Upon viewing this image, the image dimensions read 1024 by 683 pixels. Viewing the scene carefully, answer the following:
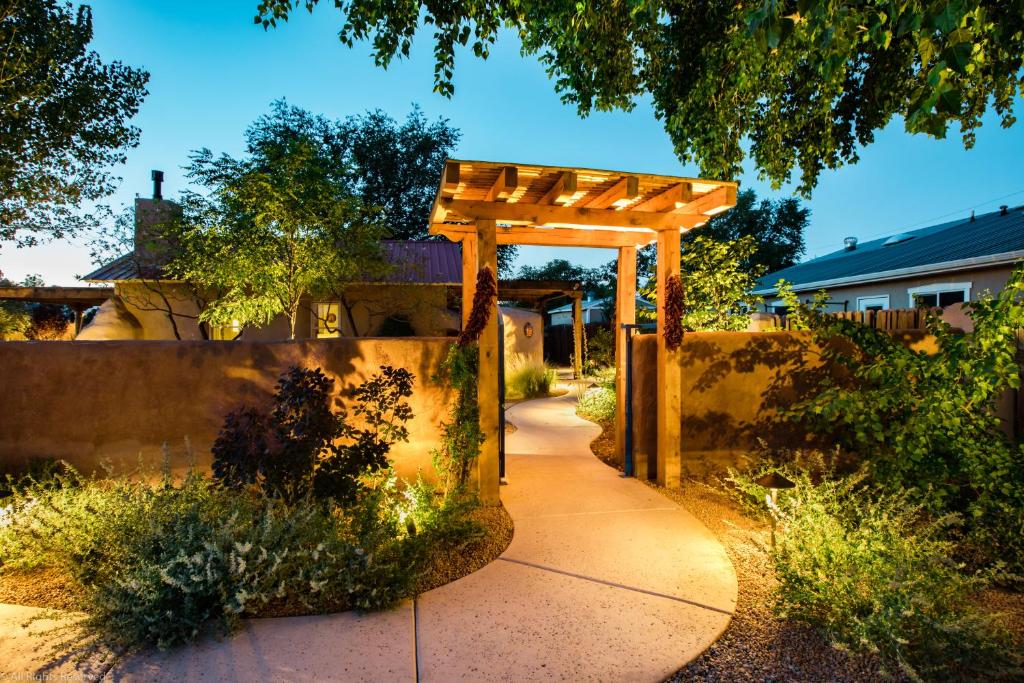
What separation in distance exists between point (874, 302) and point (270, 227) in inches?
555

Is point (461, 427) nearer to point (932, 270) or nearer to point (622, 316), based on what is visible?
point (622, 316)

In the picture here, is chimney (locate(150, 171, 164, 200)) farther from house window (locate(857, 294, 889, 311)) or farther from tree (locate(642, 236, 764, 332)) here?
house window (locate(857, 294, 889, 311))

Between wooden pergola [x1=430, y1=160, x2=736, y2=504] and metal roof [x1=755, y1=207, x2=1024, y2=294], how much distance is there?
530cm

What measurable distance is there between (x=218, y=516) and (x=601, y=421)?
6435 millimetres

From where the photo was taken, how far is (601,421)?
8.71m

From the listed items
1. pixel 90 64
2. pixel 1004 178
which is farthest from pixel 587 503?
pixel 1004 178

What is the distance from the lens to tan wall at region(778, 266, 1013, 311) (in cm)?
1000

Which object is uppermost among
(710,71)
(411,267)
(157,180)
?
(157,180)

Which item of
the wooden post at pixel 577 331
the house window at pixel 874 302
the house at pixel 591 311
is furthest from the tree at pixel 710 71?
the house at pixel 591 311

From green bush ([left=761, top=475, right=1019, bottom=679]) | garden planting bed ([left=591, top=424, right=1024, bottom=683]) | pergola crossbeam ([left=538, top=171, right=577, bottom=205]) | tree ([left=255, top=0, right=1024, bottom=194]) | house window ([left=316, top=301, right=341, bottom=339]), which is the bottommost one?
garden planting bed ([left=591, top=424, right=1024, bottom=683])

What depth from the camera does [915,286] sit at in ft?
38.7

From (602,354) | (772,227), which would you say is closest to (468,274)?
(602,354)

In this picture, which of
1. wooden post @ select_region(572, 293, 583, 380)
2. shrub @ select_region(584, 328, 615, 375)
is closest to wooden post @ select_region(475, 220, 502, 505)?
shrub @ select_region(584, 328, 615, 375)

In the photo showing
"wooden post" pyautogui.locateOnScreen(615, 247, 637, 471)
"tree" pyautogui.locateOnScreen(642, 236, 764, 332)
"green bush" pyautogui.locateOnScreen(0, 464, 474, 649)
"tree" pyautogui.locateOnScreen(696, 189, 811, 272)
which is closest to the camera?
"green bush" pyautogui.locateOnScreen(0, 464, 474, 649)
